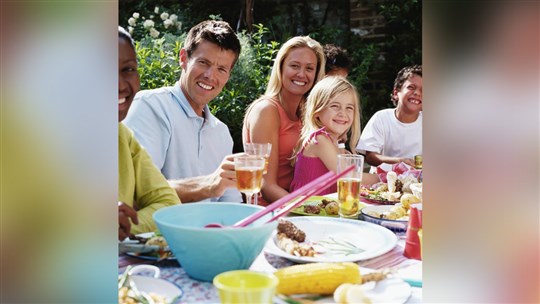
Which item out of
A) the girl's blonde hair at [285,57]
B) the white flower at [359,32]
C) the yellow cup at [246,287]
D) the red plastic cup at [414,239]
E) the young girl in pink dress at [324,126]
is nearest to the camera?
the yellow cup at [246,287]

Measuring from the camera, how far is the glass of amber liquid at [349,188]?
141 cm

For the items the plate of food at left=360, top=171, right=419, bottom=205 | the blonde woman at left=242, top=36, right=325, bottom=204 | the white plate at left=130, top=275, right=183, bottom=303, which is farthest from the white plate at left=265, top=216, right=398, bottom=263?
the blonde woman at left=242, top=36, right=325, bottom=204

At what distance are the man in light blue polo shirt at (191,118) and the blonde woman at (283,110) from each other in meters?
0.24

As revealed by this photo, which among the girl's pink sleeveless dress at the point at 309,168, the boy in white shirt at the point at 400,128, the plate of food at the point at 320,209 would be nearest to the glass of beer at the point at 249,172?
the plate of food at the point at 320,209

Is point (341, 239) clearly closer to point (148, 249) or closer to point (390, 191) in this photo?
point (148, 249)

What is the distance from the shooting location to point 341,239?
49.1 inches

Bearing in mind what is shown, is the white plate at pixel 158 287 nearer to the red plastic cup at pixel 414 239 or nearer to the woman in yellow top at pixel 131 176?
the woman in yellow top at pixel 131 176

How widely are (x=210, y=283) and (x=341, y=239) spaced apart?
1.27ft

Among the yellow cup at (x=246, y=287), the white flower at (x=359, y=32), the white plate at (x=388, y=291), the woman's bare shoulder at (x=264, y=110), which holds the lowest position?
the white plate at (x=388, y=291)
